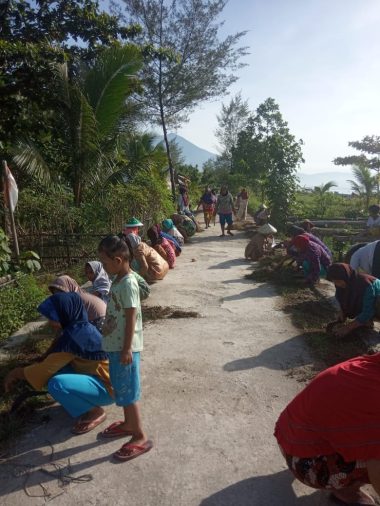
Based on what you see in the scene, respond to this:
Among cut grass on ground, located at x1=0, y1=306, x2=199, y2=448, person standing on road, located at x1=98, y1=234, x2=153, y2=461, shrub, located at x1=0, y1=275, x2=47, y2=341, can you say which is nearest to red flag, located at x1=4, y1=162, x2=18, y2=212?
shrub, located at x1=0, y1=275, x2=47, y2=341

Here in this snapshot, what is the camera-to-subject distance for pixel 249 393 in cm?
365

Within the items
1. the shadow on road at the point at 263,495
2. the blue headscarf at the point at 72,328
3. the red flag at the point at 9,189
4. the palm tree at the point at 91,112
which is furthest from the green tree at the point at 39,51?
the shadow on road at the point at 263,495

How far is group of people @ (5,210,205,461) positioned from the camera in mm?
2891

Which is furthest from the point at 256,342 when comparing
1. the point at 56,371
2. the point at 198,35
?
the point at 198,35

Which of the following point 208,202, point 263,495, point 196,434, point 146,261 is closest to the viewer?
point 263,495

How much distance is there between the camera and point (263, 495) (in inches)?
97.0

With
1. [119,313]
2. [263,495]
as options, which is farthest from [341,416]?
[119,313]

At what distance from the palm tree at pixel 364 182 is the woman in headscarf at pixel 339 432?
62.5 ft

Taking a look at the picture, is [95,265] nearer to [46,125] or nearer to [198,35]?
[46,125]

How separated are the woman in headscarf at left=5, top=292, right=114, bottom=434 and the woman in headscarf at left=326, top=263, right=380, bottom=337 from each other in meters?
2.64

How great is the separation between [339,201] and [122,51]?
54.8ft

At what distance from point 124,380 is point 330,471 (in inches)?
55.9

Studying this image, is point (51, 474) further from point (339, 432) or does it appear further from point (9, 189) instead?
point (9, 189)

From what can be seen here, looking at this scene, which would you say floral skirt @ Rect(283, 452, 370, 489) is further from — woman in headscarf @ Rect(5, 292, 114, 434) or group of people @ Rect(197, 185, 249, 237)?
group of people @ Rect(197, 185, 249, 237)
